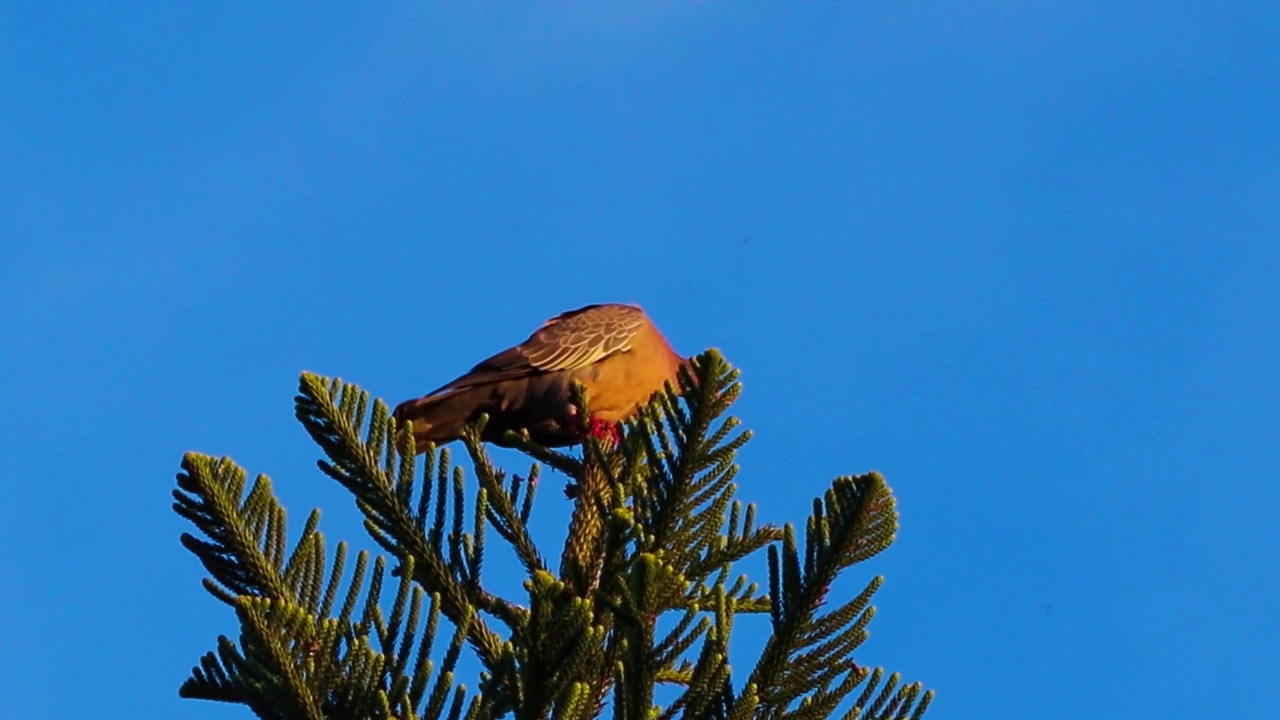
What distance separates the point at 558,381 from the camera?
6520 millimetres

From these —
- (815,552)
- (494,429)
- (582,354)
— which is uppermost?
(582,354)

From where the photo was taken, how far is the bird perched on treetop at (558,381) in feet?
19.9

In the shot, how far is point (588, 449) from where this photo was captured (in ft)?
14.6

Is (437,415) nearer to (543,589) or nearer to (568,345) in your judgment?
(568,345)

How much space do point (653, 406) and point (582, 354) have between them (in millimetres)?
3193

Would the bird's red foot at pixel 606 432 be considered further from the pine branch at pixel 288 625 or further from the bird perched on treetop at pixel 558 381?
the pine branch at pixel 288 625

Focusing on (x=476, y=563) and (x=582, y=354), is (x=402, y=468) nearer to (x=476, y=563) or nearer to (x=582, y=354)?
(x=476, y=563)

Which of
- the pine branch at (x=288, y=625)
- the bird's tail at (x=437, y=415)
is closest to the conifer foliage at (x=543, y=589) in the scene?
the pine branch at (x=288, y=625)

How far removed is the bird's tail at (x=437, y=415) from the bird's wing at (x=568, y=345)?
0.06 metres

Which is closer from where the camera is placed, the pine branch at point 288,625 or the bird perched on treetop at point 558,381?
the pine branch at point 288,625

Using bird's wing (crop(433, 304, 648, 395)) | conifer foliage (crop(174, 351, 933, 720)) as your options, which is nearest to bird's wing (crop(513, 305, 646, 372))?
bird's wing (crop(433, 304, 648, 395))

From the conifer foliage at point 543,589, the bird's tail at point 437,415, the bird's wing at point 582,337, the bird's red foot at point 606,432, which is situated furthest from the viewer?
the bird's wing at point 582,337

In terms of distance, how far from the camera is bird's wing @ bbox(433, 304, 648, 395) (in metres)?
6.46

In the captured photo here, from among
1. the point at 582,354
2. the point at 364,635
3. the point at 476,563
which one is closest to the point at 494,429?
the point at 582,354
